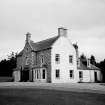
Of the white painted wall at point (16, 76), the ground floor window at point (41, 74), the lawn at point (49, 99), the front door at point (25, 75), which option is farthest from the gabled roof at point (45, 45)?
the lawn at point (49, 99)

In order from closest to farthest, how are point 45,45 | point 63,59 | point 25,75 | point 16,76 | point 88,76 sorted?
point 63,59, point 45,45, point 25,75, point 88,76, point 16,76

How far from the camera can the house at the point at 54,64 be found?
148 ft

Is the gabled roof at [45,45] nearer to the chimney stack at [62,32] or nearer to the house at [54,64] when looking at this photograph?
the house at [54,64]

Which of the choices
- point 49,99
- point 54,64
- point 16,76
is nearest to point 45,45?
point 54,64

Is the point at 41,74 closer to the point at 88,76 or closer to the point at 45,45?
the point at 45,45

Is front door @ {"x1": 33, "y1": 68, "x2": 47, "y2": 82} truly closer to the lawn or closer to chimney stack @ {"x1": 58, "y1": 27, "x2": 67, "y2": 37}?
chimney stack @ {"x1": 58, "y1": 27, "x2": 67, "y2": 37}

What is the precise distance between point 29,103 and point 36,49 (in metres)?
38.4

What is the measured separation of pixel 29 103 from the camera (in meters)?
11.5

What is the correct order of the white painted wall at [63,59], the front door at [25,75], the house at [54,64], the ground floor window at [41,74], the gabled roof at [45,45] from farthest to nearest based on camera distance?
1. the front door at [25,75]
2. the gabled roof at [45,45]
3. the ground floor window at [41,74]
4. the house at [54,64]
5. the white painted wall at [63,59]

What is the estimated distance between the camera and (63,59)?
46.1 m

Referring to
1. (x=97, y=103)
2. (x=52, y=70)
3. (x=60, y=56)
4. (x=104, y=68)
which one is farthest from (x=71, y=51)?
(x=97, y=103)

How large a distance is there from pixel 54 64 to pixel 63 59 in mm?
2501

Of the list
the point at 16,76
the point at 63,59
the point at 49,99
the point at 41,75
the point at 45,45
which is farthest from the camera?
the point at 16,76

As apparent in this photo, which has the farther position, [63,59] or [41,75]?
[63,59]
